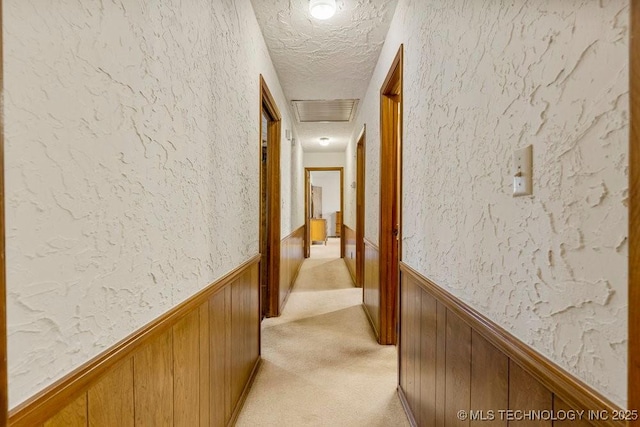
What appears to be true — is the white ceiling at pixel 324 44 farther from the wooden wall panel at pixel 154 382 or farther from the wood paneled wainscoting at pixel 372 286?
the wooden wall panel at pixel 154 382

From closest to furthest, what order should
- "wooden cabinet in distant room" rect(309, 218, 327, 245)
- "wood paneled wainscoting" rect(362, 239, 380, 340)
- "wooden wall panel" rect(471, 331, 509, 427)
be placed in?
"wooden wall panel" rect(471, 331, 509, 427), "wood paneled wainscoting" rect(362, 239, 380, 340), "wooden cabinet in distant room" rect(309, 218, 327, 245)

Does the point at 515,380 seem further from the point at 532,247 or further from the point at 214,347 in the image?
the point at 214,347

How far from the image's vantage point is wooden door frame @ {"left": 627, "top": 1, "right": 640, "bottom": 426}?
0.46 meters

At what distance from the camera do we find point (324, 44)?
7.70 feet

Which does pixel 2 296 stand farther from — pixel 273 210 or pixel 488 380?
pixel 273 210

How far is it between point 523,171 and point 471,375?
0.66 metres

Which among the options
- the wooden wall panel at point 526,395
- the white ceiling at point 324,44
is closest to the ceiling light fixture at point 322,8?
the white ceiling at point 324,44

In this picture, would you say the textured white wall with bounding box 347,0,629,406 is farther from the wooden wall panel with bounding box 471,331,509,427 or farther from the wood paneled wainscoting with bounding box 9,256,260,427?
the wood paneled wainscoting with bounding box 9,256,260,427

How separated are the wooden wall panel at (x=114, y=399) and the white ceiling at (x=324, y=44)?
6.62 feet

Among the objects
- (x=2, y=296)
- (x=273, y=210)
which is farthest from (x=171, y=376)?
(x=273, y=210)

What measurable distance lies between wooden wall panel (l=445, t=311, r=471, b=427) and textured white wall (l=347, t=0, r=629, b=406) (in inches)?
4.7

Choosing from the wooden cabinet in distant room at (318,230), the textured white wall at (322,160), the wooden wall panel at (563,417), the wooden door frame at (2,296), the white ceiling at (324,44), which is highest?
the white ceiling at (324,44)

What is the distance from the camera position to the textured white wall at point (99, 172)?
1.61 ft

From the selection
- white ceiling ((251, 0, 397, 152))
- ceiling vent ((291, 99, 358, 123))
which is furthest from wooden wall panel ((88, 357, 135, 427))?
ceiling vent ((291, 99, 358, 123))
